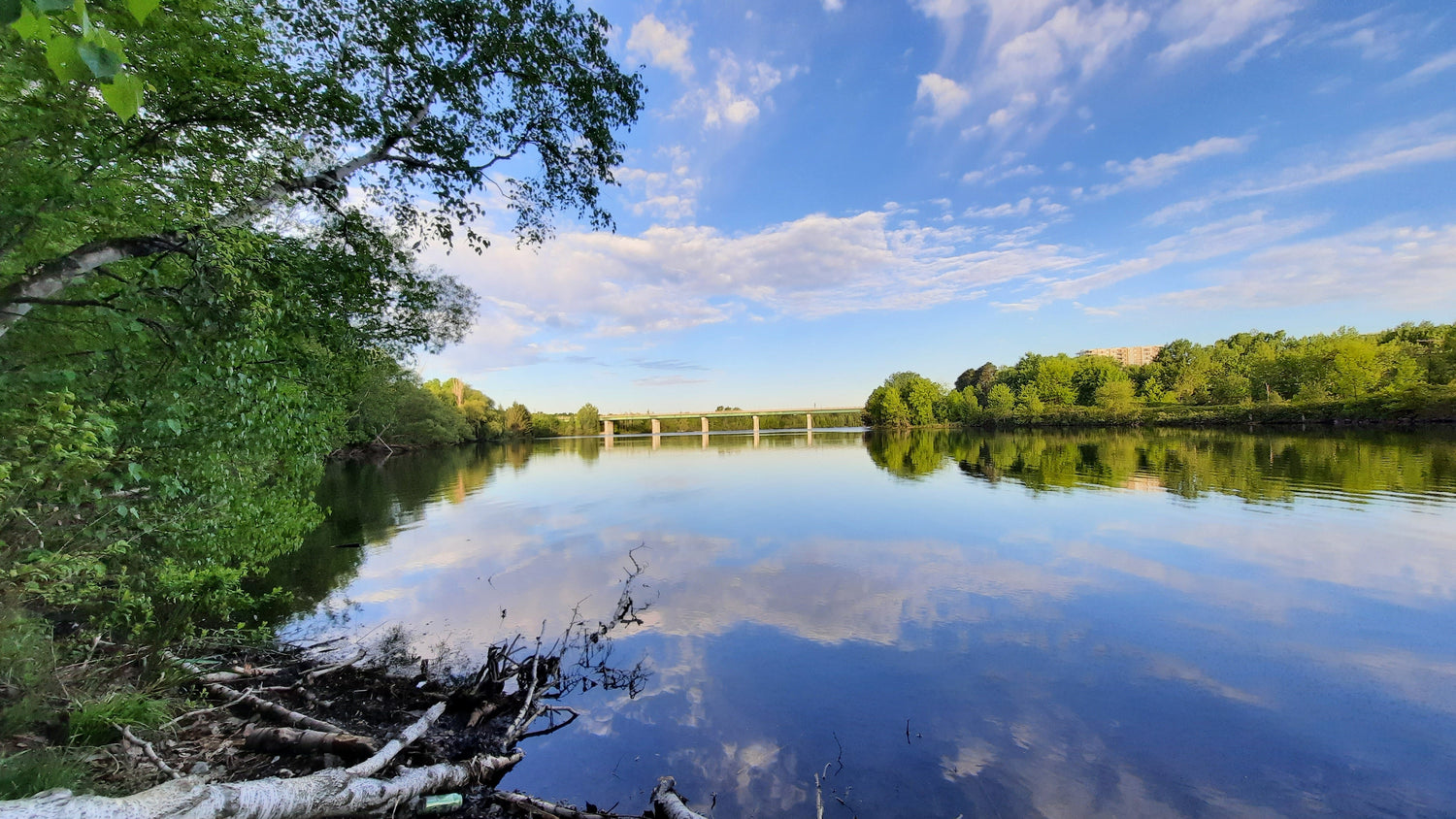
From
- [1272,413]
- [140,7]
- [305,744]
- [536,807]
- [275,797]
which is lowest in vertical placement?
[536,807]

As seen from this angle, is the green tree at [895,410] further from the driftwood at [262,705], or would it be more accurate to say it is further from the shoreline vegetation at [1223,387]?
the driftwood at [262,705]

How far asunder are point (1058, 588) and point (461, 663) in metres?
12.7

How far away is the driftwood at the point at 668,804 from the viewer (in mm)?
4914

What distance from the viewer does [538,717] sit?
769 centimetres

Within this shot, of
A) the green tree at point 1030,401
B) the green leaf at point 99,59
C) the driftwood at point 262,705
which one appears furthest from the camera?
the green tree at point 1030,401

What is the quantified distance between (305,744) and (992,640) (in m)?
10.2

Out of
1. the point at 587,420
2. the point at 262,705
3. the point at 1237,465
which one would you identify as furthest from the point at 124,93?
the point at 587,420

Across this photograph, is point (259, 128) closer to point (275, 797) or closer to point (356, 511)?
point (275, 797)

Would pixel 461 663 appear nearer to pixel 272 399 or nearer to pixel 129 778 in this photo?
pixel 129 778

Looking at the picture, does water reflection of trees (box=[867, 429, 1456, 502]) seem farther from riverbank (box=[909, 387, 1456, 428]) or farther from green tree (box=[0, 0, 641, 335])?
green tree (box=[0, 0, 641, 335])

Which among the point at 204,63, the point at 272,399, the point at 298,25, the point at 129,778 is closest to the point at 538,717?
the point at 129,778

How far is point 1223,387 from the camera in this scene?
92312 millimetres

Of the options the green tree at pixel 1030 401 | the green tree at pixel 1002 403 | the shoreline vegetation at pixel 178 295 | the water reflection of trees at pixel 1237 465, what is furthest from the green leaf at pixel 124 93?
the green tree at pixel 1002 403

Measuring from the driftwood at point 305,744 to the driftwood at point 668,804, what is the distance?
9.49ft
